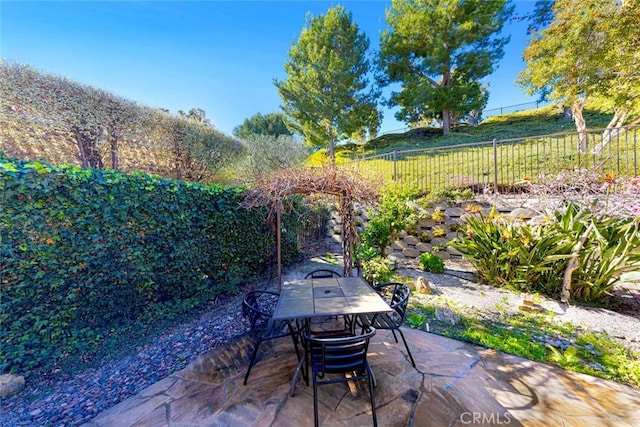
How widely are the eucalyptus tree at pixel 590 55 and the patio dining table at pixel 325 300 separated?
5.84 meters

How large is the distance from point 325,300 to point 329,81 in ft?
43.0

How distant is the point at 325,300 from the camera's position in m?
2.40

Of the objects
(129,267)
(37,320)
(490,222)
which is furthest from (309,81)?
(37,320)

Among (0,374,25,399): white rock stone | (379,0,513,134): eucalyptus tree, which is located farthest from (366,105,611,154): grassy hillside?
(0,374,25,399): white rock stone

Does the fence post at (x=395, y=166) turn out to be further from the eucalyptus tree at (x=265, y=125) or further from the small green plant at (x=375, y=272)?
the eucalyptus tree at (x=265, y=125)

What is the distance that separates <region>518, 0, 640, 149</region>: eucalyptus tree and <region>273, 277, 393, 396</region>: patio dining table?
584 cm

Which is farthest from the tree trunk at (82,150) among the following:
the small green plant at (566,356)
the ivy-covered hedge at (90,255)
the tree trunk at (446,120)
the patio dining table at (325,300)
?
the tree trunk at (446,120)

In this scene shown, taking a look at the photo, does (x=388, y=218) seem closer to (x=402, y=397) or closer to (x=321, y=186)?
(x=321, y=186)

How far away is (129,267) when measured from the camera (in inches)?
115

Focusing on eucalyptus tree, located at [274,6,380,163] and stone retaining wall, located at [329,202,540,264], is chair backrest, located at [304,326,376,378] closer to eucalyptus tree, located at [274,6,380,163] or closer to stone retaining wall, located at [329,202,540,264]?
stone retaining wall, located at [329,202,540,264]

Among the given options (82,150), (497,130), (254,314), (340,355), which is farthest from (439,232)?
(497,130)

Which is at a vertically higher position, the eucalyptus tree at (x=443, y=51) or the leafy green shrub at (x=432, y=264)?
the eucalyptus tree at (x=443, y=51)

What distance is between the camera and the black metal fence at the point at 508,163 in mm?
4855

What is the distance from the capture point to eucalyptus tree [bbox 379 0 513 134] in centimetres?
1278
